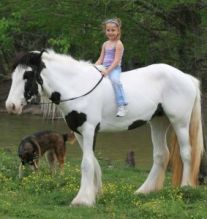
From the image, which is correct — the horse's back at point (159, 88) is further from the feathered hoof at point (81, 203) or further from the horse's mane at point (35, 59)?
the feathered hoof at point (81, 203)

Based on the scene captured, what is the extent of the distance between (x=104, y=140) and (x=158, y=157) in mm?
14761

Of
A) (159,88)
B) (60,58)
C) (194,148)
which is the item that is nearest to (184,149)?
(194,148)

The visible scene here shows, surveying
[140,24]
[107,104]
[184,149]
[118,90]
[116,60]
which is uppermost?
[140,24]

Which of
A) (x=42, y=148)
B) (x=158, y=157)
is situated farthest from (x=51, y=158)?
(x=158, y=157)

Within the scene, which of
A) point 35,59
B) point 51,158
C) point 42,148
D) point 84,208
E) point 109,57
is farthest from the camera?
point 51,158

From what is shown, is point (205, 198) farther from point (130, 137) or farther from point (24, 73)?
point (130, 137)

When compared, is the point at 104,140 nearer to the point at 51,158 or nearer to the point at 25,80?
the point at 51,158

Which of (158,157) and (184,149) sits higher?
(184,149)

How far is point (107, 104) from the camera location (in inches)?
340

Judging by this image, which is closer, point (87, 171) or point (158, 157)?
point (87, 171)

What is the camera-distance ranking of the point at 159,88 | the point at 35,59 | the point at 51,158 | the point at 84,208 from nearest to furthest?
the point at 84,208 < the point at 35,59 < the point at 159,88 < the point at 51,158

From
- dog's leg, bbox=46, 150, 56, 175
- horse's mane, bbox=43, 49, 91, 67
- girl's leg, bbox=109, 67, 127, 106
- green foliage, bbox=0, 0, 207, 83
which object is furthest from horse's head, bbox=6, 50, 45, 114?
green foliage, bbox=0, 0, 207, 83

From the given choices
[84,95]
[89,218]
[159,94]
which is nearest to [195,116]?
[159,94]

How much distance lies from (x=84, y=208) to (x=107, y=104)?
5.19 ft
